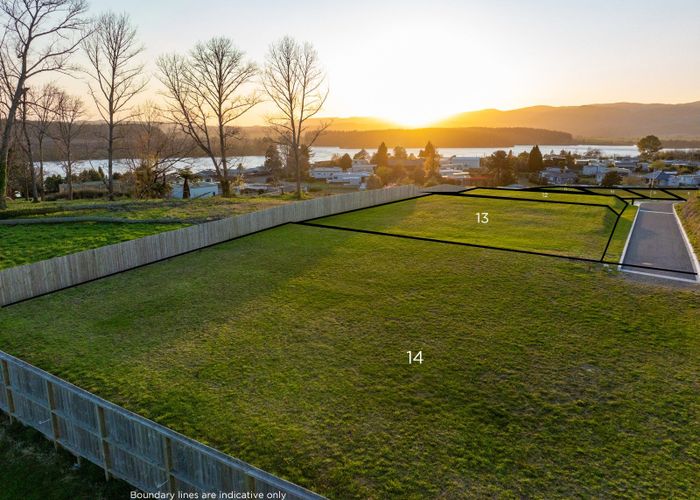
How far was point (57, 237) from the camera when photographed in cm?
2109

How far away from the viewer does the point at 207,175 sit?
70.8 metres

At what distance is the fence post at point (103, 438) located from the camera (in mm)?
7130

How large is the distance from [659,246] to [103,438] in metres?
25.6

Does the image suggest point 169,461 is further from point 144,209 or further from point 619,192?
point 619,192

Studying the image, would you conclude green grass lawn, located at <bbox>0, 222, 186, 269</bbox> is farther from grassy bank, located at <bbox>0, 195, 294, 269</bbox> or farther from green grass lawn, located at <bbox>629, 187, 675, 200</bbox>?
green grass lawn, located at <bbox>629, 187, 675, 200</bbox>

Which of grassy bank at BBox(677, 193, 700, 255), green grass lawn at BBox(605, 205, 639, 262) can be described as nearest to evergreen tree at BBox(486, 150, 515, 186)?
green grass lawn at BBox(605, 205, 639, 262)

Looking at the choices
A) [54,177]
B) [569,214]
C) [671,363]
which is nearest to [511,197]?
[569,214]

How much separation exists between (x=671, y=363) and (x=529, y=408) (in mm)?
4649

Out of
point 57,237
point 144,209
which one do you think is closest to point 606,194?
point 144,209

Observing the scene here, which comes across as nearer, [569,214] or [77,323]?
[77,323]

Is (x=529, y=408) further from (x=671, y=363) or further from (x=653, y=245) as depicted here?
(x=653, y=245)

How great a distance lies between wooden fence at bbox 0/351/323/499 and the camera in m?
5.86

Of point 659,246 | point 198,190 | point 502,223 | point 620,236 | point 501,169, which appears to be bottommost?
point 659,246

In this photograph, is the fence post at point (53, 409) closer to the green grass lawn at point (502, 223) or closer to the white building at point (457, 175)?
the green grass lawn at point (502, 223)
